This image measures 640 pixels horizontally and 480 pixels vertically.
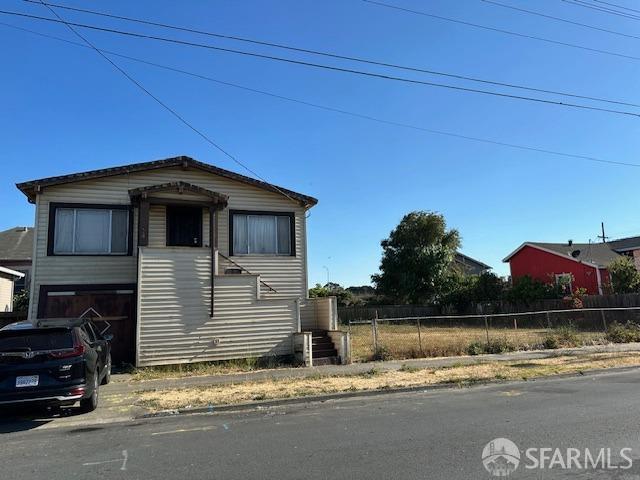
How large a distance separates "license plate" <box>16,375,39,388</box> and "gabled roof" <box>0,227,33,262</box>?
2401cm

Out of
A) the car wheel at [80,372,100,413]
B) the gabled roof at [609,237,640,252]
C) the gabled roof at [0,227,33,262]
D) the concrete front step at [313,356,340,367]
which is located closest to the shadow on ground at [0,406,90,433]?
the car wheel at [80,372,100,413]

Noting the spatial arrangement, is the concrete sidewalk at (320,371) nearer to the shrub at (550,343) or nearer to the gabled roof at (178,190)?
the shrub at (550,343)

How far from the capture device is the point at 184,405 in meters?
9.88

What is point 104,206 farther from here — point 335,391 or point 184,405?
point 335,391

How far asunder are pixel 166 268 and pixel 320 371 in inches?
207

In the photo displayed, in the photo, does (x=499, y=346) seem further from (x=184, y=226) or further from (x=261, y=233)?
(x=184, y=226)

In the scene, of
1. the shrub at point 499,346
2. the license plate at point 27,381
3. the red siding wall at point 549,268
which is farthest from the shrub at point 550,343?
the red siding wall at point 549,268

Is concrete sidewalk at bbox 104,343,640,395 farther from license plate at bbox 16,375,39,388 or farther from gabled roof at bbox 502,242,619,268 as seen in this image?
gabled roof at bbox 502,242,619,268

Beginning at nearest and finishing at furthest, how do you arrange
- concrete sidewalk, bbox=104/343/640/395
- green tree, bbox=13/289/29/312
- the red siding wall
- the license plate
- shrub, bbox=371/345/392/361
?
the license plate
concrete sidewalk, bbox=104/343/640/395
shrub, bbox=371/345/392/361
green tree, bbox=13/289/29/312
the red siding wall

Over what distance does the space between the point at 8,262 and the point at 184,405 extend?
24571 millimetres

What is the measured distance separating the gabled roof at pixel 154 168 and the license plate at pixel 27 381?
8.09 metres

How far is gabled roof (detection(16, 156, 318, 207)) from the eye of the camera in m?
15.0

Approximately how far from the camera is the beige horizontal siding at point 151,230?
15125mm

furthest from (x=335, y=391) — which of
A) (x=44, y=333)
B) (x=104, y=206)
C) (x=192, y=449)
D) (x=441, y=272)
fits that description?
(x=441, y=272)
